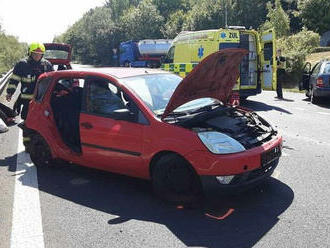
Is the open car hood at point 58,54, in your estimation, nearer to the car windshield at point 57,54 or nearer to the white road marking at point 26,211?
the car windshield at point 57,54

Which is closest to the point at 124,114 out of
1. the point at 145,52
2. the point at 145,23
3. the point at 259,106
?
the point at 259,106

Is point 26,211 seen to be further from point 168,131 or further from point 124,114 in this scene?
point 168,131

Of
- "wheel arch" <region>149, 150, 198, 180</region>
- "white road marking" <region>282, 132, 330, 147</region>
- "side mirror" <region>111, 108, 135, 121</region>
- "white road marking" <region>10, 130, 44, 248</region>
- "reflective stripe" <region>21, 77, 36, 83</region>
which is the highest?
"reflective stripe" <region>21, 77, 36, 83</region>

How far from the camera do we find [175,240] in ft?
12.3

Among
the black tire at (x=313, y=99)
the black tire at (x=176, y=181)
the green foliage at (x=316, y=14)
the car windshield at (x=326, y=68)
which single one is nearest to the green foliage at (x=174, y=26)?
the green foliage at (x=316, y=14)

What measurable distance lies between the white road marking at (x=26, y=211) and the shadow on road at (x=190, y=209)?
0.38 feet

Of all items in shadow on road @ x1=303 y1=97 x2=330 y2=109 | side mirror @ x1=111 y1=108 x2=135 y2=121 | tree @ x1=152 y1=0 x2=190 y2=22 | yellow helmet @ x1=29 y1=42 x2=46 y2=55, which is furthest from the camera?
tree @ x1=152 y1=0 x2=190 y2=22

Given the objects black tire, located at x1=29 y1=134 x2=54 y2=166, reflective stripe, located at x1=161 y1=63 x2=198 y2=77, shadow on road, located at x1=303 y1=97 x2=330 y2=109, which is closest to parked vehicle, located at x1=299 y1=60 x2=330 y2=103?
shadow on road, located at x1=303 y1=97 x2=330 y2=109

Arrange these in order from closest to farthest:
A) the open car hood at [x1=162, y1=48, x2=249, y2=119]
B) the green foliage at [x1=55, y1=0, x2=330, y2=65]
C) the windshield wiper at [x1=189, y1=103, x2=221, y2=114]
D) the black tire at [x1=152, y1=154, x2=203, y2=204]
→ the black tire at [x1=152, y1=154, x2=203, y2=204]
the open car hood at [x1=162, y1=48, x2=249, y2=119]
the windshield wiper at [x1=189, y1=103, x2=221, y2=114]
the green foliage at [x1=55, y1=0, x2=330, y2=65]

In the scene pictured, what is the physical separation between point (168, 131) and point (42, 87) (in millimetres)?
2609

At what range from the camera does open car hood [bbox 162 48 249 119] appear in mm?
4578

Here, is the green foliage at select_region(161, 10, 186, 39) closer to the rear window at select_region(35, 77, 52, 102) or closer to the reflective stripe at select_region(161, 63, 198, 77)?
the reflective stripe at select_region(161, 63, 198, 77)

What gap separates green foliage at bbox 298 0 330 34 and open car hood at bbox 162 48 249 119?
117 ft

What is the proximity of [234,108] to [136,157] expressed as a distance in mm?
1505
